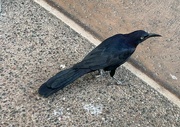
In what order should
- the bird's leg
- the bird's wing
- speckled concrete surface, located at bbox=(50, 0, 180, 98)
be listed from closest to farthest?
the bird's wing
the bird's leg
speckled concrete surface, located at bbox=(50, 0, 180, 98)

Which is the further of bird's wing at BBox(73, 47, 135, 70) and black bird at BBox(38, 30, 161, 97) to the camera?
bird's wing at BBox(73, 47, 135, 70)

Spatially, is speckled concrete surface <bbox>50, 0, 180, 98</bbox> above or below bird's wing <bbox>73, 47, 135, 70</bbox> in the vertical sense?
below

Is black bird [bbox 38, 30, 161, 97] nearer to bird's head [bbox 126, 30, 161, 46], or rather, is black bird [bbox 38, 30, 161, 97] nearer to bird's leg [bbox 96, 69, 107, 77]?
bird's head [bbox 126, 30, 161, 46]

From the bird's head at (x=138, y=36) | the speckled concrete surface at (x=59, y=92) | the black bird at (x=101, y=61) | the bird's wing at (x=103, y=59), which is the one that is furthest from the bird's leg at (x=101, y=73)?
the bird's head at (x=138, y=36)

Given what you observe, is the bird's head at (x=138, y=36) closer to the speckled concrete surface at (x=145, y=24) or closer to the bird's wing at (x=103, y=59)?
the bird's wing at (x=103, y=59)

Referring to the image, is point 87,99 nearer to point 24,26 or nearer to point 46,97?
point 46,97

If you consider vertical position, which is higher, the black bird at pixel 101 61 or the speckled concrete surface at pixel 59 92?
the black bird at pixel 101 61

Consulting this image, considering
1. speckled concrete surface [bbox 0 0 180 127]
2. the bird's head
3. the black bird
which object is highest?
the bird's head

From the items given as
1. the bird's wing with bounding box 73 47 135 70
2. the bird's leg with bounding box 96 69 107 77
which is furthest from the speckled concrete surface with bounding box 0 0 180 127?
the bird's wing with bounding box 73 47 135 70
